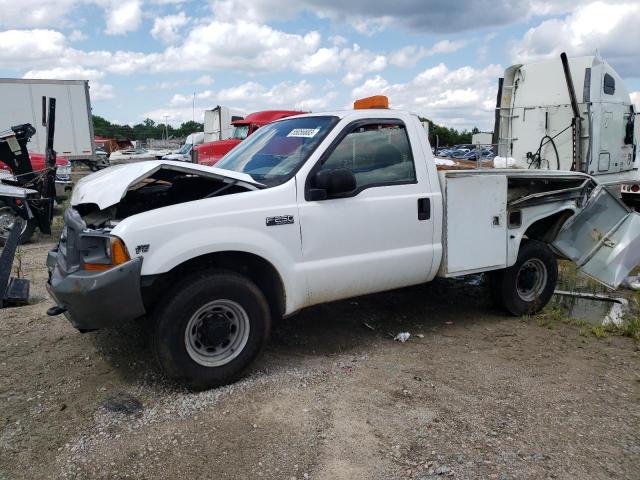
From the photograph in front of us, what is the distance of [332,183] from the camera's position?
4.11m

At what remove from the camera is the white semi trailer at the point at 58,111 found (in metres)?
20.0

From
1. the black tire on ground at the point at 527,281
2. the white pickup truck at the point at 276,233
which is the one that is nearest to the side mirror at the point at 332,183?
the white pickup truck at the point at 276,233

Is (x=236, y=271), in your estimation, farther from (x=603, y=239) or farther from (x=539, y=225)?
(x=603, y=239)

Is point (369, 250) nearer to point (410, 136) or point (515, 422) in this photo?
point (410, 136)

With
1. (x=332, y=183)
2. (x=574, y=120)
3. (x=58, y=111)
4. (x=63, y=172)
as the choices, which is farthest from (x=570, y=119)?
(x=58, y=111)

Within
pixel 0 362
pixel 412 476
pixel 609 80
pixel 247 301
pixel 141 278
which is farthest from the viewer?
pixel 609 80

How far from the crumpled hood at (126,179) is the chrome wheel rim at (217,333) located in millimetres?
892

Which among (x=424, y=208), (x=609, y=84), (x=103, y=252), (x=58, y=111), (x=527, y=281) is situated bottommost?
(x=527, y=281)

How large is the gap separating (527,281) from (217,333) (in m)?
3.44

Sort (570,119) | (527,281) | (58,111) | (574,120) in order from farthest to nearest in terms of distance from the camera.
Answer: (58,111), (570,119), (574,120), (527,281)

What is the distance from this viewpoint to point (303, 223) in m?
4.11

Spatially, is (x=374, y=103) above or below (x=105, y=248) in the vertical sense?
above

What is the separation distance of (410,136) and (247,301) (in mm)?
2042

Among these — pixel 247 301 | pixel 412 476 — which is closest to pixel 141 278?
pixel 247 301
